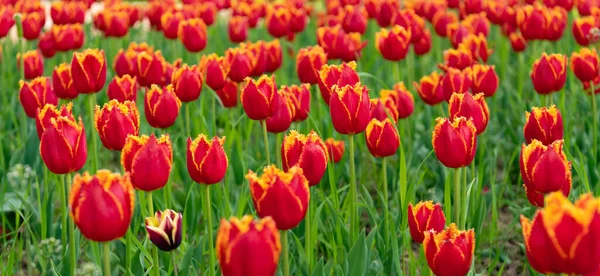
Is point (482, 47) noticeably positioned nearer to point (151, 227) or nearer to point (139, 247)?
point (139, 247)

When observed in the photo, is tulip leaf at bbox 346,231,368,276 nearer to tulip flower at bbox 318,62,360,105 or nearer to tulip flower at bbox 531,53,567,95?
tulip flower at bbox 318,62,360,105

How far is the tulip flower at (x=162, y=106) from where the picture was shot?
347cm

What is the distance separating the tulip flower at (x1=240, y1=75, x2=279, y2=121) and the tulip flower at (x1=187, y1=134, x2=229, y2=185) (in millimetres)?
590

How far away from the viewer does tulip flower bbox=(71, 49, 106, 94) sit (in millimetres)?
3623

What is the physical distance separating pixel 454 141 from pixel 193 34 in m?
3.14

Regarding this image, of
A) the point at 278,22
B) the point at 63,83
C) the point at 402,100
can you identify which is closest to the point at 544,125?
the point at 402,100

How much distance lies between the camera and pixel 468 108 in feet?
10.4

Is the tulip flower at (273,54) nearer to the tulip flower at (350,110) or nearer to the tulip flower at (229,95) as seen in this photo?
the tulip flower at (229,95)

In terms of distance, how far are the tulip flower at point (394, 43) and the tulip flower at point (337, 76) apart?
151 centimetres

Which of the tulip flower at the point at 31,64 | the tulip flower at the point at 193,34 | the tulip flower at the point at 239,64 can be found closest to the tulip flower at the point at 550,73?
the tulip flower at the point at 239,64

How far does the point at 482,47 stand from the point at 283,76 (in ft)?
6.28

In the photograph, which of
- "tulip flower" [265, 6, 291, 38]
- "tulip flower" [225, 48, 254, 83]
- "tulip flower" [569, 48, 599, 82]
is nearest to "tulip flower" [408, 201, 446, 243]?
"tulip flower" [225, 48, 254, 83]

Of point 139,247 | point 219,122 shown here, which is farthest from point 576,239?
point 219,122

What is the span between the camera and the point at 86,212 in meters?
2.05
